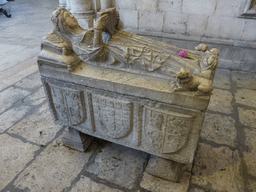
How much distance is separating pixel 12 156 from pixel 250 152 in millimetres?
2701

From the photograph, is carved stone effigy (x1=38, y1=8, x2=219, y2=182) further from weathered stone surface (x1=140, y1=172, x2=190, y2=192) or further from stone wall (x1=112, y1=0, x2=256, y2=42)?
stone wall (x1=112, y1=0, x2=256, y2=42)

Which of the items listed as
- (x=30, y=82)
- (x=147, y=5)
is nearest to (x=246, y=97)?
(x=147, y=5)

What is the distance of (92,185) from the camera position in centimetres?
186

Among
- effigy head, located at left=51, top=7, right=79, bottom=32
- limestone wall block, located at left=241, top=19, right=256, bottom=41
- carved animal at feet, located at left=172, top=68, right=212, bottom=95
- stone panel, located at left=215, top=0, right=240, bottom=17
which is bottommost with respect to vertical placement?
limestone wall block, located at left=241, top=19, right=256, bottom=41

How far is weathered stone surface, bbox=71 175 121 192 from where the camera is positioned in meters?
1.82

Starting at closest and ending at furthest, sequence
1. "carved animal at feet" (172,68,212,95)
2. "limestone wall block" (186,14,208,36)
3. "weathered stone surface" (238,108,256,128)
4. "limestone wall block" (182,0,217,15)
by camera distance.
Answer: "carved animal at feet" (172,68,212,95)
"weathered stone surface" (238,108,256,128)
"limestone wall block" (182,0,217,15)
"limestone wall block" (186,14,208,36)

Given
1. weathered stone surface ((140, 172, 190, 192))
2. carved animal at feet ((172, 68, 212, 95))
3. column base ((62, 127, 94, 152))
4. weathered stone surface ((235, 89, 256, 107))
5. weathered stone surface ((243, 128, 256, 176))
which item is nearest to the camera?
carved animal at feet ((172, 68, 212, 95))

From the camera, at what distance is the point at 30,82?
12.0ft

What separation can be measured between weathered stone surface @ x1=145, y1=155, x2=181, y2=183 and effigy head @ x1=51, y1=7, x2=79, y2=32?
1488 mm

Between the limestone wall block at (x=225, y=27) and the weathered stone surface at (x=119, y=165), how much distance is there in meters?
2.87

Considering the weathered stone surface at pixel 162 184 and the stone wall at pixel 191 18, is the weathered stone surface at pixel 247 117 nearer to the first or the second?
the weathered stone surface at pixel 162 184

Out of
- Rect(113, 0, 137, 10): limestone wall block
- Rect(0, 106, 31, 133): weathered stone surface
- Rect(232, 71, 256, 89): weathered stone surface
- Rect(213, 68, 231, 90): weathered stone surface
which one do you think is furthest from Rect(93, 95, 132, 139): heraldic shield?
Rect(113, 0, 137, 10): limestone wall block

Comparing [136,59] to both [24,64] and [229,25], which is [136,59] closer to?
[229,25]

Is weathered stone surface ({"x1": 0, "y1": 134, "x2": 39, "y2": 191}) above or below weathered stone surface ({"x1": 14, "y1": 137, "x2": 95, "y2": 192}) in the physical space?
below
